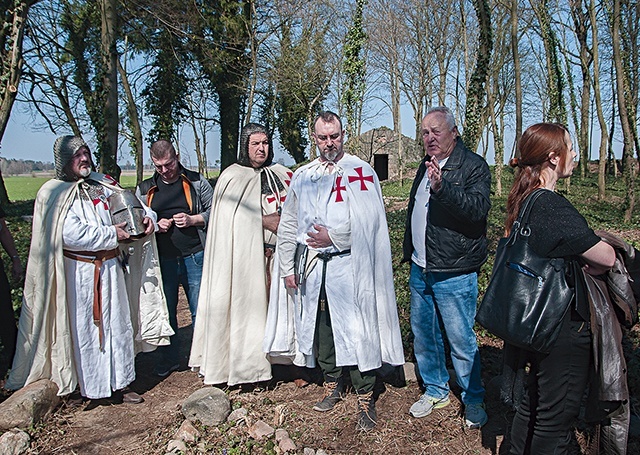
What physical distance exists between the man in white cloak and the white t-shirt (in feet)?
0.66

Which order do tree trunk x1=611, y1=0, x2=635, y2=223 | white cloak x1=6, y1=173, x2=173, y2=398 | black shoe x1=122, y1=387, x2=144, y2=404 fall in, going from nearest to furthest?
white cloak x1=6, y1=173, x2=173, y2=398, black shoe x1=122, y1=387, x2=144, y2=404, tree trunk x1=611, y1=0, x2=635, y2=223

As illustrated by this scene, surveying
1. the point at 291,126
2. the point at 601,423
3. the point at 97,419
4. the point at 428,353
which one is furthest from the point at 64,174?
the point at 291,126

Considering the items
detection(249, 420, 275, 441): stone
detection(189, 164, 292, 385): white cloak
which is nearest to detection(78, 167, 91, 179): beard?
detection(189, 164, 292, 385): white cloak

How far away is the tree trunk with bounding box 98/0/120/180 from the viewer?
34.7ft

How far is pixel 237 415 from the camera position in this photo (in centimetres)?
364

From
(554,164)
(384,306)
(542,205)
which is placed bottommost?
(384,306)

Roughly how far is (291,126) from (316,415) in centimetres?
2807

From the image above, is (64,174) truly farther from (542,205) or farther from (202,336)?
(542,205)

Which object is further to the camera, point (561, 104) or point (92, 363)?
point (561, 104)

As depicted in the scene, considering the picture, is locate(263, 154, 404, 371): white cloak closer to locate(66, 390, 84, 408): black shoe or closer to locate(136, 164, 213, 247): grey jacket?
locate(136, 164, 213, 247): grey jacket

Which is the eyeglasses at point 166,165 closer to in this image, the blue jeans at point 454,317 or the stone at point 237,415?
the stone at point 237,415

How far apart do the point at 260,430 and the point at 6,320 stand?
2.43 meters

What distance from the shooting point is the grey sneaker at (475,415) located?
342 cm

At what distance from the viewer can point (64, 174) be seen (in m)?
3.87
